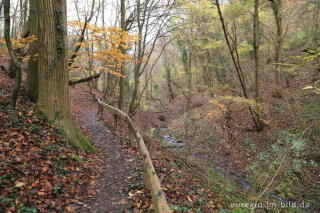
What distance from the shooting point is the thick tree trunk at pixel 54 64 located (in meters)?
5.69

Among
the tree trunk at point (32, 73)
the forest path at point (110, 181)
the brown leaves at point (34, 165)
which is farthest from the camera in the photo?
the tree trunk at point (32, 73)

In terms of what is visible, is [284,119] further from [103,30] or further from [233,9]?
[103,30]

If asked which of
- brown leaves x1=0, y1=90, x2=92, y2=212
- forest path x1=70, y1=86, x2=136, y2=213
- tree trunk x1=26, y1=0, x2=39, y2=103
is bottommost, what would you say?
forest path x1=70, y1=86, x2=136, y2=213

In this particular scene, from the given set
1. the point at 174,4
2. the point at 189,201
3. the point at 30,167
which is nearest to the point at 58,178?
the point at 30,167

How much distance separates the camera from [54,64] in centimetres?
584

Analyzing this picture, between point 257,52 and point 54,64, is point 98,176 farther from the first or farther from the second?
point 257,52

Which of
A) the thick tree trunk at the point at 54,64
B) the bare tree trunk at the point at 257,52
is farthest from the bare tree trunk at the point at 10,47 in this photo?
the bare tree trunk at the point at 257,52

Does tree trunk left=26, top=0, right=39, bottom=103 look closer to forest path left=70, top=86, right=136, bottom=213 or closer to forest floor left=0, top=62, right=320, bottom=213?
forest floor left=0, top=62, right=320, bottom=213

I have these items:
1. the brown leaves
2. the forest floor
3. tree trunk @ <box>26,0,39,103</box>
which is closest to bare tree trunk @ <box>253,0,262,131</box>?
the forest floor

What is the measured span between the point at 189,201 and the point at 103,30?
743 cm

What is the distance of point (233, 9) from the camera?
12.0 m

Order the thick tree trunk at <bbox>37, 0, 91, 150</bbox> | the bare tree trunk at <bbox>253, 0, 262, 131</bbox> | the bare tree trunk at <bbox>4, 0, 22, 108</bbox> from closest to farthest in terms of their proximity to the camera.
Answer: the bare tree trunk at <bbox>4, 0, 22, 108</bbox> → the thick tree trunk at <bbox>37, 0, 91, 150</bbox> → the bare tree trunk at <bbox>253, 0, 262, 131</bbox>

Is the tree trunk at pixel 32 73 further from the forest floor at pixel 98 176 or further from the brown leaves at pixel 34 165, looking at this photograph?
the brown leaves at pixel 34 165

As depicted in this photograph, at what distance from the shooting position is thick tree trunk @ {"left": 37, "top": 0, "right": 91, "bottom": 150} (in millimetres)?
5688
